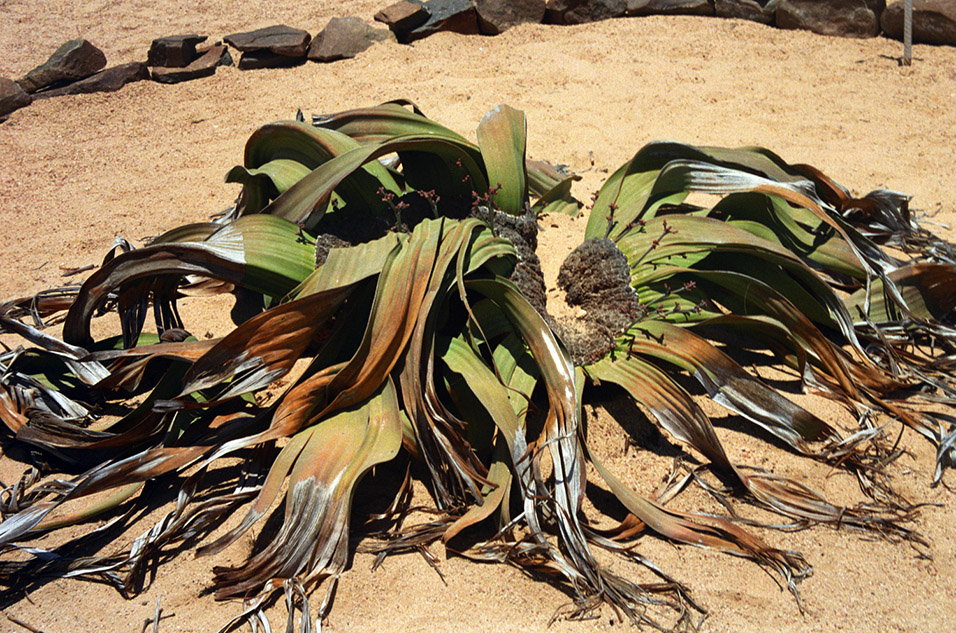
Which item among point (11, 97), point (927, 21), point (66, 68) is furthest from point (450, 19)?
point (927, 21)

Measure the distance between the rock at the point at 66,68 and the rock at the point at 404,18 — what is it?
85.1 inches

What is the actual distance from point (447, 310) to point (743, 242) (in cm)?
106

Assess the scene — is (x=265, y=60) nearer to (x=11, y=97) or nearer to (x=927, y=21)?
(x=11, y=97)

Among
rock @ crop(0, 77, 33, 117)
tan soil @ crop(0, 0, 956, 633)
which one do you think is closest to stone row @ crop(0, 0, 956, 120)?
rock @ crop(0, 77, 33, 117)

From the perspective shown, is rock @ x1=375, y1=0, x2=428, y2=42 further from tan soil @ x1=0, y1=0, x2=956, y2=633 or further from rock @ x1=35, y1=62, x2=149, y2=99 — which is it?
rock @ x1=35, y1=62, x2=149, y2=99

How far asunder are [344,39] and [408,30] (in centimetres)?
52

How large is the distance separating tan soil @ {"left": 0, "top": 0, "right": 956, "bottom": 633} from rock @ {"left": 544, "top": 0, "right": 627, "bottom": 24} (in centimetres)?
21

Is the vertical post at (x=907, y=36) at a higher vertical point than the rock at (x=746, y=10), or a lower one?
lower

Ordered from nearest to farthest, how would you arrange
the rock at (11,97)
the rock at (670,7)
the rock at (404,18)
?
the rock at (11,97)
the rock at (404,18)
the rock at (670,7)

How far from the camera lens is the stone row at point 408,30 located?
212 inches

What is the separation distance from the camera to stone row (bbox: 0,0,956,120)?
17.7 feet

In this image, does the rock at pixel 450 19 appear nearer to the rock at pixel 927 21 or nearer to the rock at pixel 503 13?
the rock at pixel 503 13

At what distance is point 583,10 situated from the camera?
235 inches

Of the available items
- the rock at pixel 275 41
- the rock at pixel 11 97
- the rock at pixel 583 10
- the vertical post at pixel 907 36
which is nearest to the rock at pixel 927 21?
the vertical post at pixel 907 36
